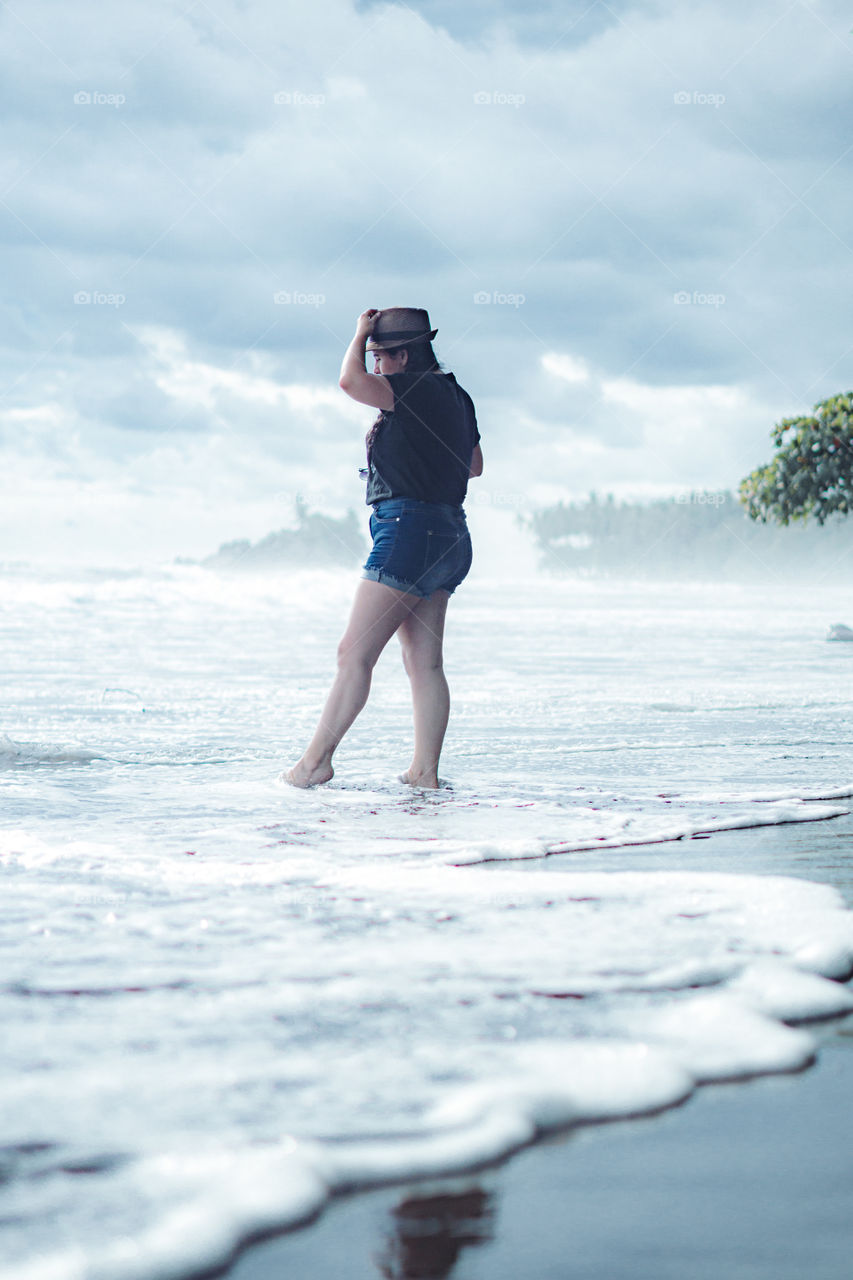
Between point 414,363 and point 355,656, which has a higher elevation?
point 414,363

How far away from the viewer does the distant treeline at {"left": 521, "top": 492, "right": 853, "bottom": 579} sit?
137m

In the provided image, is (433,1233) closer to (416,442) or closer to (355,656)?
(355,656)

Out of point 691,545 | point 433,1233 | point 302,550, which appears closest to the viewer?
point 433,1233

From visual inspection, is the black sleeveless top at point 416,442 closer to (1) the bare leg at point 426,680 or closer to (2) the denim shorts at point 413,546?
(2) the denim shorts at point 413,546

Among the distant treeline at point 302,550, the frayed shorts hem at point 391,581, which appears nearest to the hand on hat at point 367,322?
the frayed shorts hem at point 391,581

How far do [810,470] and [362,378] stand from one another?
1392cm

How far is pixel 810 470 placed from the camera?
16359mm

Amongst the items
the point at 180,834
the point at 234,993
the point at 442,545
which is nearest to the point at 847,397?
the point at 442,545

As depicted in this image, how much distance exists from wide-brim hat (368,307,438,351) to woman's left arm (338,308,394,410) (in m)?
0.02

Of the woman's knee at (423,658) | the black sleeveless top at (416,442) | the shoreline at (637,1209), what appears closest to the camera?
the shoreline at (637,1209)

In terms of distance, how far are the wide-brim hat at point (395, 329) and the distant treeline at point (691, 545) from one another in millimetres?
133230

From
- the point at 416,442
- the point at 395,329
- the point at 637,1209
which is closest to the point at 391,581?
the point at 416,442

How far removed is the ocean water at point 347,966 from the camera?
1.15 m

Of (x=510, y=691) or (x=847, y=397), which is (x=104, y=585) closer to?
(x=847, y=397)
